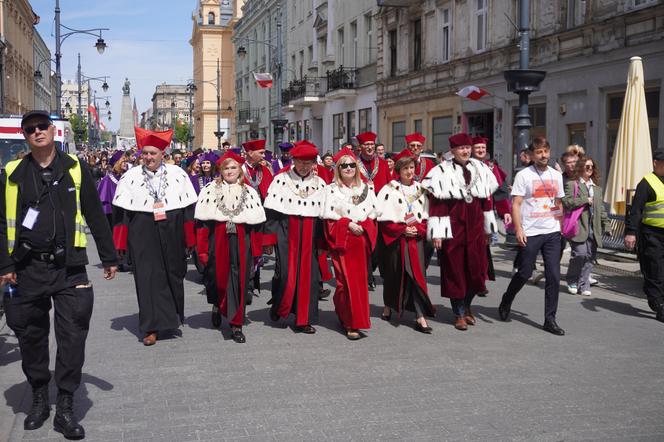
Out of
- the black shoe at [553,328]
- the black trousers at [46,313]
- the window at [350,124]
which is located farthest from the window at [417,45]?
the black trousers at [46,313]

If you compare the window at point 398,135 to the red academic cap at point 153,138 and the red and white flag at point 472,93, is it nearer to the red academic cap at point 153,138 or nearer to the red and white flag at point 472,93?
→ the red and white flag at point 472,93

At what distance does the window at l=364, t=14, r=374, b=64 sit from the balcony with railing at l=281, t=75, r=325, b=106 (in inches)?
251

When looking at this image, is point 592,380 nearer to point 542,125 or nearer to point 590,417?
point 590,417

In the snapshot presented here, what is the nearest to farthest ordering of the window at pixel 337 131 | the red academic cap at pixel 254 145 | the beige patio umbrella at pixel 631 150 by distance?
the red academic cap at pixel 254 145 < the beige patio umbrella at pixel 631 150 < the window at pixel 337 131

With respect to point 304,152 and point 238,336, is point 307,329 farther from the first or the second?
point 304,152

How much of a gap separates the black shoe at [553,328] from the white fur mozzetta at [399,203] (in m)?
1.59

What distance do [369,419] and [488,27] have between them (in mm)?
19668

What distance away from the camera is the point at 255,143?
10.4m

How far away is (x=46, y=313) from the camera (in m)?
Answer: 5.27

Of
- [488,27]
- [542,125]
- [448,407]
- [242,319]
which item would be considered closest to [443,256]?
[242,319]

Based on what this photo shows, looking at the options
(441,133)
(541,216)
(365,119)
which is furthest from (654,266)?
(365,119)

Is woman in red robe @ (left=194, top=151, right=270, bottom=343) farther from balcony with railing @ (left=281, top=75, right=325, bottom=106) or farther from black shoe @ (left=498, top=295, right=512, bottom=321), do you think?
balcony with railing @ (left=281, top=75, right=325, bottom=106)

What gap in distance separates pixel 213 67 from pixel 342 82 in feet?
183

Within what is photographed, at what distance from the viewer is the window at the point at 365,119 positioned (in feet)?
115
